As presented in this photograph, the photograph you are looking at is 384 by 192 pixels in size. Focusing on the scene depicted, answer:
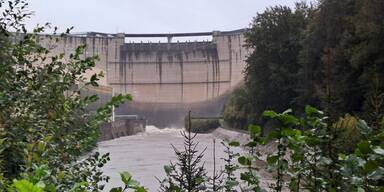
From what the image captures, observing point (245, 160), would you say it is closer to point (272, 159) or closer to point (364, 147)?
point (272, 159)

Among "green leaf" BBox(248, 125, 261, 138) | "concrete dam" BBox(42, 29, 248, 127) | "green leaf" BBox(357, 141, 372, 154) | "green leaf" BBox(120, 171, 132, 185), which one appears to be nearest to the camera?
"green leaf" BBox(120, 171, 132, 185)

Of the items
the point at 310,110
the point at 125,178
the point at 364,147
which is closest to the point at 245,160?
the point at 310,110

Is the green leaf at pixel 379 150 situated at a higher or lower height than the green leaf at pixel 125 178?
higher

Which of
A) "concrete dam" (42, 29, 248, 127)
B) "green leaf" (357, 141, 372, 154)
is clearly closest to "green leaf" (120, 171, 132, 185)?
"green leaf" (357, 141, 372, 154)

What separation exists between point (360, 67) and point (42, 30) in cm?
2669

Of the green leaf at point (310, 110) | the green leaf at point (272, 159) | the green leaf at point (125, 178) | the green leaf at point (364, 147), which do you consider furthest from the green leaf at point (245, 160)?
the green leaf at point (125, 178)

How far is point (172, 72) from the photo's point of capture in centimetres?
10262

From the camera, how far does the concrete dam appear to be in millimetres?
100688

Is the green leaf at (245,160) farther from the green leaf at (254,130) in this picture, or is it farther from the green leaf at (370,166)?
the green leaf at (370,166)

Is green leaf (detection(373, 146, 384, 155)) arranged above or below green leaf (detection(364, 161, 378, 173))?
above

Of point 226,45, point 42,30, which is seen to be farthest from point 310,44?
point 226,45

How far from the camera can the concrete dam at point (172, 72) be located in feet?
330

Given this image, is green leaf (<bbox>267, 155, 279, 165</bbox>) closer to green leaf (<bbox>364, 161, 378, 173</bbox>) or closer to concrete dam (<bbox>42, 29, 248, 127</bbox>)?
green leaf (<bbox>364, 161, 378, 173</bbox>)

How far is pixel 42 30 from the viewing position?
4.61m
